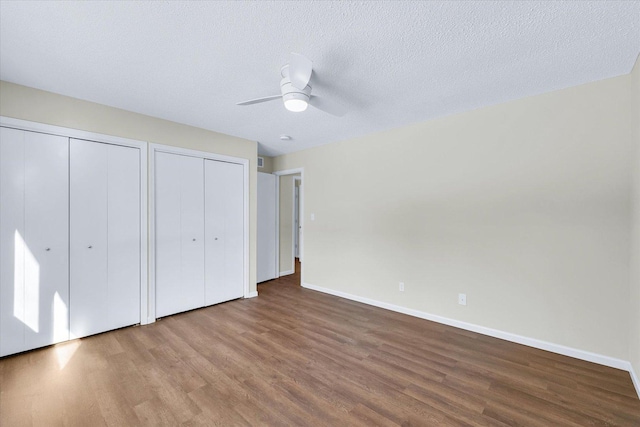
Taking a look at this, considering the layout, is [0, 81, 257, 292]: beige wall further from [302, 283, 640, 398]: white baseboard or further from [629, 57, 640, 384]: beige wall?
[629, 57, 640, 384]: beige wall

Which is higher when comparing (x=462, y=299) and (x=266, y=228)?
(x=266, y=228)

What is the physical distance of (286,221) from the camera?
553 centimetres

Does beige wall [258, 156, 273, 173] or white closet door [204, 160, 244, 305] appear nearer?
white closet door [204, 160, 244, 305]

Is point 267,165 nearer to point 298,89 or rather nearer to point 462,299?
point 298,89

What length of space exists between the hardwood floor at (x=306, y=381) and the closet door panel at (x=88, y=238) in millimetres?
245

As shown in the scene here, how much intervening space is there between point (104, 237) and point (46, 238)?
439 millimetres

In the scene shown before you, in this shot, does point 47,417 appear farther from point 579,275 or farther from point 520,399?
point 579,275

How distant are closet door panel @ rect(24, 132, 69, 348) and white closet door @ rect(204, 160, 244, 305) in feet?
4.71

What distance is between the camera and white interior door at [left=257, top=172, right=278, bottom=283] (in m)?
4.95

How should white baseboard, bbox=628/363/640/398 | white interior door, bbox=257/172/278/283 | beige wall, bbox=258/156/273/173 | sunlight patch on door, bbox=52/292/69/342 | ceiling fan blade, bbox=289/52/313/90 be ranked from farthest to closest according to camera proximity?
beige wall, bbox=258/156/273/173 → white interior door, bbox=257/172/278/283 → sunlight patch on door, bbox=52/292/69/342 → white baseboard, bbox=628/363/640/398 → ceiling fan blade, bbox=289/52/313/90

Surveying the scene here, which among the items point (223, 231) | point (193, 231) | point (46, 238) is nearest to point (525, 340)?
point (223, 231)

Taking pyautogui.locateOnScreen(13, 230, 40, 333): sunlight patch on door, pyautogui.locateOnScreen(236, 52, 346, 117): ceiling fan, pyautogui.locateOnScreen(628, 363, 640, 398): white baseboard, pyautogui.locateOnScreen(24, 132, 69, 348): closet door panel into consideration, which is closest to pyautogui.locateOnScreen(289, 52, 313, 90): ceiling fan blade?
pyautogui.locateOnScreen(236, 52, 346, 117): ceiling fan

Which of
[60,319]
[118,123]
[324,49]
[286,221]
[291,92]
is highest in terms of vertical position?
[324,49]

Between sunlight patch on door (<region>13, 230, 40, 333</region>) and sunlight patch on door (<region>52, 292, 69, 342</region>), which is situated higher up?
sunlight patch on door (<region>13, 230, 40, 333</region>)
